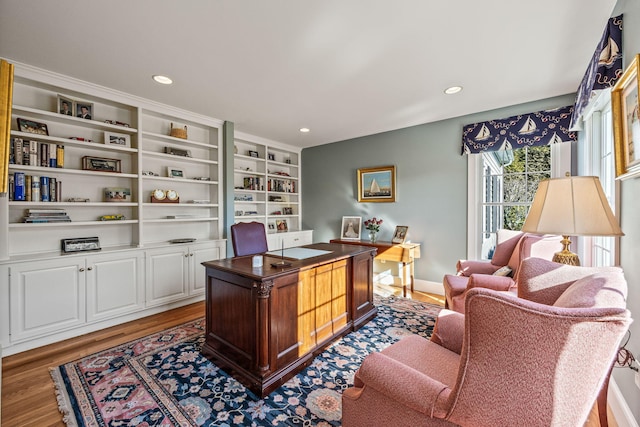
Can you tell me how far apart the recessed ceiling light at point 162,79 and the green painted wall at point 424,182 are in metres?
2.98

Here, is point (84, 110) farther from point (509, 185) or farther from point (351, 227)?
point (509, 185)

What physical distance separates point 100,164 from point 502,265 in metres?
4.45

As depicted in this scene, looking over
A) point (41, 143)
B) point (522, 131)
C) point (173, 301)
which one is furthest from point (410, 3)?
point (173, 301)

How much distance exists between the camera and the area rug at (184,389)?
163 cm

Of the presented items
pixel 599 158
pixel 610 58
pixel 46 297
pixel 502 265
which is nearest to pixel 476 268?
pixel 502 265

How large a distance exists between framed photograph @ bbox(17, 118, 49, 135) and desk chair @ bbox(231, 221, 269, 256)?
201 cm

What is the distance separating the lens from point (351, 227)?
4805mm

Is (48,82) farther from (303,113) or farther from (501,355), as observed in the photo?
(501,355)

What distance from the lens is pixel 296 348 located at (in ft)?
6.87

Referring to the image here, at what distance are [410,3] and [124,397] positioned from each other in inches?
122

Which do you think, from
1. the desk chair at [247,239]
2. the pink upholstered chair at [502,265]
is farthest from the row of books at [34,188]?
the pink upholstered chair at [502,265]

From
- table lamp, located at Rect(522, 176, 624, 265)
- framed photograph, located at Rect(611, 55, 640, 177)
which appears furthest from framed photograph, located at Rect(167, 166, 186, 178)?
framed photograph, located at Rect(611, 55, 640, 177)

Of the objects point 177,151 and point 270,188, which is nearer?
point 177,151

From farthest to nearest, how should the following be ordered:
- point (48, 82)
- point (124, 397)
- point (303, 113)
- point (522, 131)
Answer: point (303, 113), point (522, 131), point (48, 82), point (124, 397)
